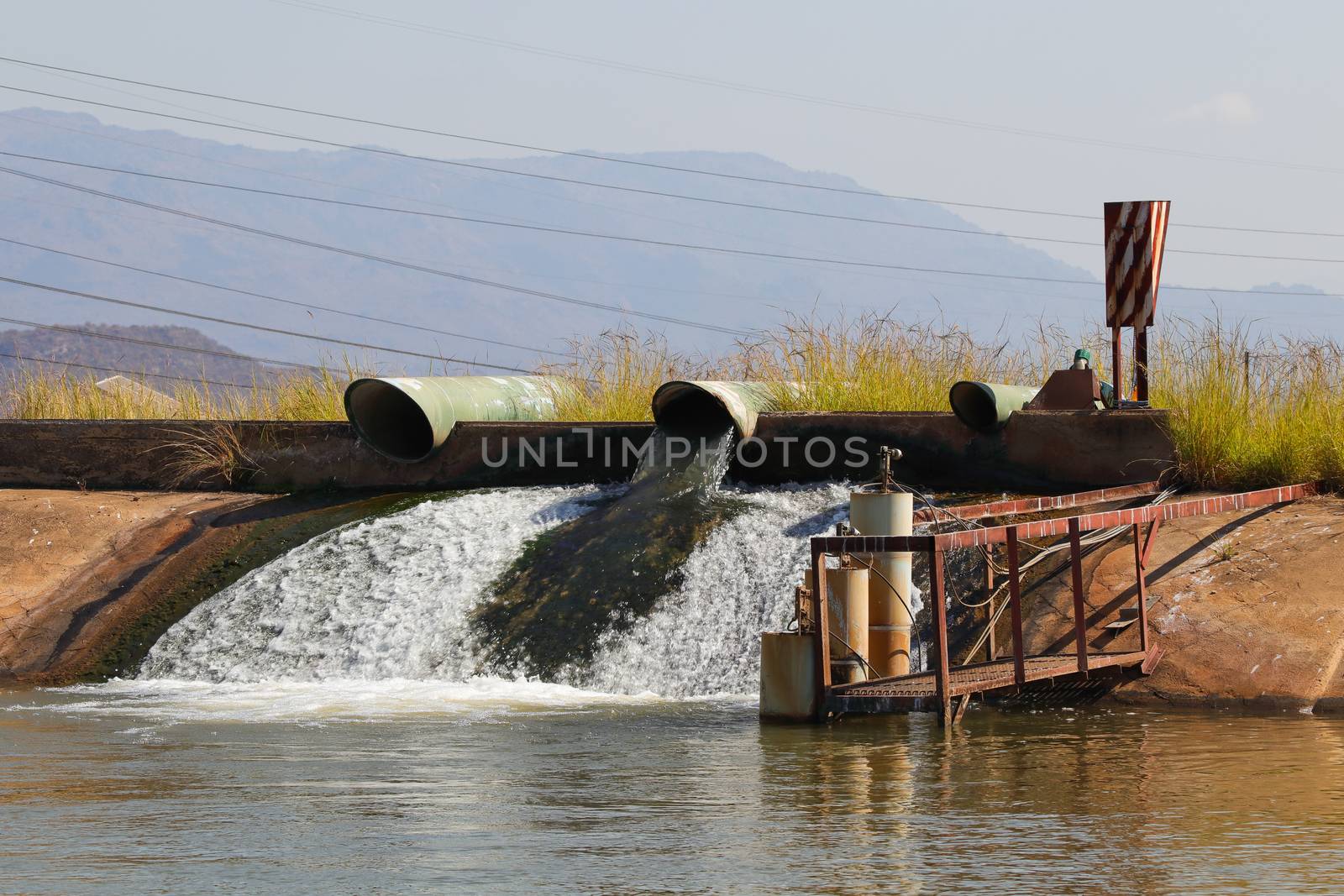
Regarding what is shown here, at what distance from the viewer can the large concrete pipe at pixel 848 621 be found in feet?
27.9

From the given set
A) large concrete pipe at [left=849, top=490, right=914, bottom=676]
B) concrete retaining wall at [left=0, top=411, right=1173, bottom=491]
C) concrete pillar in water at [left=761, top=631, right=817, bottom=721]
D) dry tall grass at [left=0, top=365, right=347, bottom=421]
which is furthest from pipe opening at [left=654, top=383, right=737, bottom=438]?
concrete pillar in water at [left=761, top=631, right=817, bottom=721]

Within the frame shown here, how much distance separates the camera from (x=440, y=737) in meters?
8.12

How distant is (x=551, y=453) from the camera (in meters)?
14.1

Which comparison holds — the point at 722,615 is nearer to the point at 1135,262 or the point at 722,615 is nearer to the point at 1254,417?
the point at 1254,417

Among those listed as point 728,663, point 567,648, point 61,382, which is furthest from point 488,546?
point 61,382

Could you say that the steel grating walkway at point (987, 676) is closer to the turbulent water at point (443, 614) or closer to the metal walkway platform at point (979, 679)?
the metal walkway platform at point (979, 679)

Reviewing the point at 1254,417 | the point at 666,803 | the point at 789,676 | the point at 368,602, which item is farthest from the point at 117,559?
the point at 1254,417

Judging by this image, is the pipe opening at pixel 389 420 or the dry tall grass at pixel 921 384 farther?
the pipe opening at pixel 389 420

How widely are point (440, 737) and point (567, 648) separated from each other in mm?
2475

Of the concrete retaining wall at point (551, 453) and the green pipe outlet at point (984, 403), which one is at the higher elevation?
the green pipe outlet at point (984, 403)

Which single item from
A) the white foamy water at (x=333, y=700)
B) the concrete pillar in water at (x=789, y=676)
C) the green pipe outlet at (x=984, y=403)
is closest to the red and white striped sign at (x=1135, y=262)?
the green pipe outlet at (x=984, y=403)

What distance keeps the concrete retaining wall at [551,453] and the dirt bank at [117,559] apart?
16.1 inches

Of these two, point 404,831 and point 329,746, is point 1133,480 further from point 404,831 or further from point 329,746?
point 404,831

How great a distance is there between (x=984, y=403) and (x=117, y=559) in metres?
7.11
